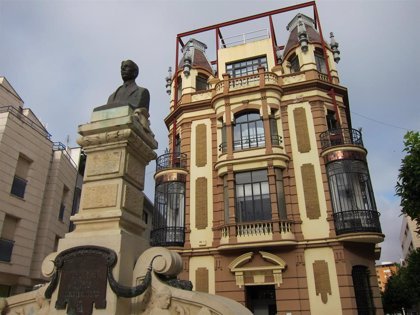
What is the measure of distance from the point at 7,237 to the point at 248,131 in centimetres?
1336

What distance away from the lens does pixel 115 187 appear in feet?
18.4

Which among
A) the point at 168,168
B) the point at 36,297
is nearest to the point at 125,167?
the point at 36,297

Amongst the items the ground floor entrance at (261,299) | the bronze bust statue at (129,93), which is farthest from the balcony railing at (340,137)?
the bronze bust statue at (129,93)

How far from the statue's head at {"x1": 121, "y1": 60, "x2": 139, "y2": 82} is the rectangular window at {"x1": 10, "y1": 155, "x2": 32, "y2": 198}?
12407mm

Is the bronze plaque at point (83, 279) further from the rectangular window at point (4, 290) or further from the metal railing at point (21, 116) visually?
the metal railing at point (21, 116)

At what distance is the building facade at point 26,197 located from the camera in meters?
15.7

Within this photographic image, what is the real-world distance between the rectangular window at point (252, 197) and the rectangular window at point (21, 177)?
11.0 meters

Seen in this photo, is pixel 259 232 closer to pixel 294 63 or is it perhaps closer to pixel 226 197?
pixel 226 197

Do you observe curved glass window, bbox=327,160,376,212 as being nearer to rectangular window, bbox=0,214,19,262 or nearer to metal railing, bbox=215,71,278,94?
metal railing, bbox=215,71,278,94

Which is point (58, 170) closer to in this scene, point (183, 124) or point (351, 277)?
point (183, 124)

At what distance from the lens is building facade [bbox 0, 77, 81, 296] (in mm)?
15703

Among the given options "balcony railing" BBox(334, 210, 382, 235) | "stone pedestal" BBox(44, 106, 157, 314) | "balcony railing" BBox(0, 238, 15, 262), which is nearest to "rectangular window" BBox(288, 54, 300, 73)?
"balcony railing" BBox(334, 210, 382, 235)

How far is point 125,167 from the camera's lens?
5.72m

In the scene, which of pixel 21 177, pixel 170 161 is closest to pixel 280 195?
pixel 170 161
